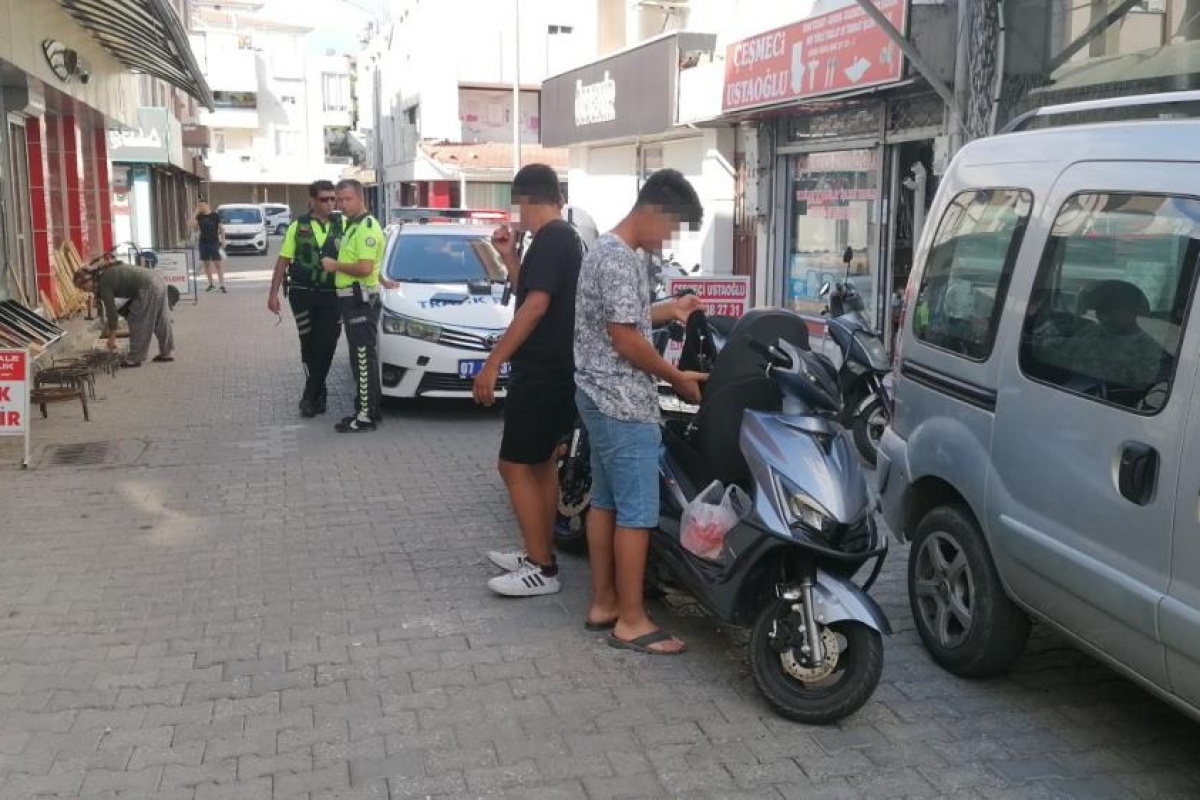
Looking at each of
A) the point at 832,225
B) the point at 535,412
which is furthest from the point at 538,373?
the point at 832,225

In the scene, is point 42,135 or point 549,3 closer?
point 42,135

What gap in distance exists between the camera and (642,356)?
13.8 feet

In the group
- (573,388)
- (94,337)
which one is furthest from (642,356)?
(94,337)

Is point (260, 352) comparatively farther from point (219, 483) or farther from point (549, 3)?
point (549, 3)

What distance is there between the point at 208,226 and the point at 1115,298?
2264cm

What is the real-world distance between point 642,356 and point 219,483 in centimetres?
410

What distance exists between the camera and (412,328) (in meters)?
9.20

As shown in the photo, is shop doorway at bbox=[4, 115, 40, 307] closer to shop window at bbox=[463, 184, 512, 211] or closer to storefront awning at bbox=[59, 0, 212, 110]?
storefront awning at bbox=[59, 0, 212, 110]

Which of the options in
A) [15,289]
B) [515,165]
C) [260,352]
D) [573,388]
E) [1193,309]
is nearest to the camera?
[1193,309]

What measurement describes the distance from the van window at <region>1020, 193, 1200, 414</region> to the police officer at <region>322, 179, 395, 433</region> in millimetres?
5970

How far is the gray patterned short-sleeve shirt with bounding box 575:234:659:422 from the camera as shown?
165 inches

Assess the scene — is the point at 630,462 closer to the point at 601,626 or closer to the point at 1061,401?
the point at 601,626

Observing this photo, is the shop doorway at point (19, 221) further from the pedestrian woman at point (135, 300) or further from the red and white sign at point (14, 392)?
the red and white sign at point (14, 392)

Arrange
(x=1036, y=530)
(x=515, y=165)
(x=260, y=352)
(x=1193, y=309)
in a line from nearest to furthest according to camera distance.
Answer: (x=1193, y=309)
(x=1036, y=530)
(x=260, y=352)
(x=515, y=165)
